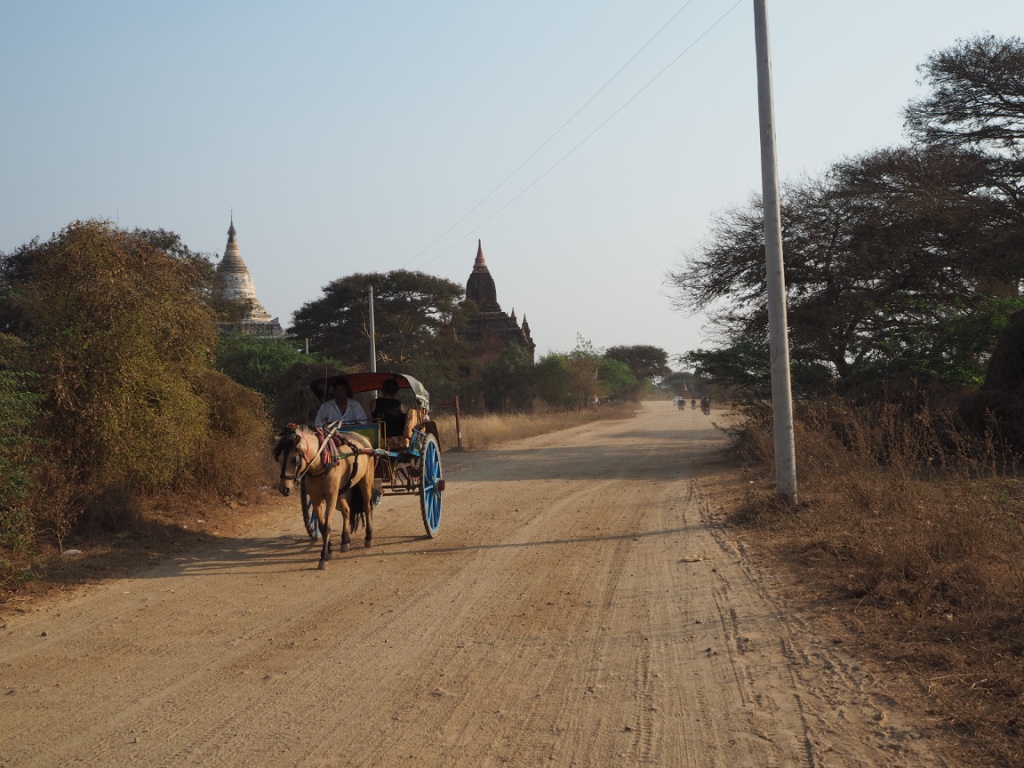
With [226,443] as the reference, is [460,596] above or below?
below

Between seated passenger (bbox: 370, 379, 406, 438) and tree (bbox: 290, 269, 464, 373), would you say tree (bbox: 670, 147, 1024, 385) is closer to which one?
seated passenger (bbox: 370, 379, 406, 438)

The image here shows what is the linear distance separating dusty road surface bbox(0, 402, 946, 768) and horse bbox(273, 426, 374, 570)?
43 centimetres

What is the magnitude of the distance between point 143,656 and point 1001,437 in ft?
41.9

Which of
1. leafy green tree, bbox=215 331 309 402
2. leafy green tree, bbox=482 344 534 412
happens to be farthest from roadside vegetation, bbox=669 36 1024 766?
leafy green tree, bbox=482 344 534 412

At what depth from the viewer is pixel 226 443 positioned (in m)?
13.2

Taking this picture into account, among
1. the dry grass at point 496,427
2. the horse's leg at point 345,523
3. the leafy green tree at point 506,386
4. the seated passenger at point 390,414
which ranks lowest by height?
the horse's leg at point 345,523

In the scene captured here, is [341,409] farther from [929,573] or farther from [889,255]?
[889,255]

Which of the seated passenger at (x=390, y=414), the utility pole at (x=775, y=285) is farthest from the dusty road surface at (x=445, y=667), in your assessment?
the seated passenger at (x=390, y=414)

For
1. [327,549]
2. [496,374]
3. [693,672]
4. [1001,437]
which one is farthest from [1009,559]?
[496,374]

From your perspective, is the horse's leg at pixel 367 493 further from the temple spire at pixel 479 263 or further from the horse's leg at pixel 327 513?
the temple spire at pixel 479 263

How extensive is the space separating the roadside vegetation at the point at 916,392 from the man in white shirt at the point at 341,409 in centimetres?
478

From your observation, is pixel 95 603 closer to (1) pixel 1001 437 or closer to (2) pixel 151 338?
(2) pixel 151 338

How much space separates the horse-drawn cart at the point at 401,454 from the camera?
10.1 m

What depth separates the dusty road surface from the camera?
13.9 ft
